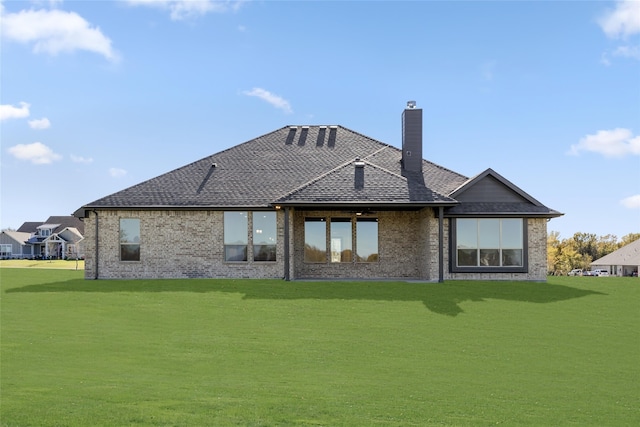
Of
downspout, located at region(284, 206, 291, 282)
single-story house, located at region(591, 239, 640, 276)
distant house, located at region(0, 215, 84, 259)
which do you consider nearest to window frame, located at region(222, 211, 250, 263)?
downspout, located at region(284, 206, 291, 282)

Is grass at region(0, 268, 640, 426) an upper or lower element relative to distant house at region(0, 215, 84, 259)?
lower

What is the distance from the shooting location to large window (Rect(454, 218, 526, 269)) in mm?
24516

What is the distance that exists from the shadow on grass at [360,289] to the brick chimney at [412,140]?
685 cm

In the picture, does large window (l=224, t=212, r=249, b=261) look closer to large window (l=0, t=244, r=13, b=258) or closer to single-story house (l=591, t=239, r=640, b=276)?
single-story house (l=591, t=239, r=640, b=276)

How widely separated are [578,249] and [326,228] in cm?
9584

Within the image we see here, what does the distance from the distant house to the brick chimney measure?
74790 mm

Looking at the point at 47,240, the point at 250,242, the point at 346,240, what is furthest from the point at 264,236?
the point at 47,240

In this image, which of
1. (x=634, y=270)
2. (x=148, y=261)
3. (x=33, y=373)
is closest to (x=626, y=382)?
(x=33, y=373)

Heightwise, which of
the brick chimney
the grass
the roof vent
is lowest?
the grass

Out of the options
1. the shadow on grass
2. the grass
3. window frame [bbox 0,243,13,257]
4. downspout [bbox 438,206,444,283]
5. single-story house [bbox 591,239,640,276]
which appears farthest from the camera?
window frame [bbox 0,243,13,257]

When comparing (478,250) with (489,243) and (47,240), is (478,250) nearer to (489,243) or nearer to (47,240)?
(489,243)

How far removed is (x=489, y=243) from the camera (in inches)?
968

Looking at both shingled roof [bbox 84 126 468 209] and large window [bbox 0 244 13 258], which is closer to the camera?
shingled roof [bbox 84 126 468 209]

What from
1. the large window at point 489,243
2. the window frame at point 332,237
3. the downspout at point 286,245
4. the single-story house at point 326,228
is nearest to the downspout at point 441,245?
the single-story house at point 326,228
